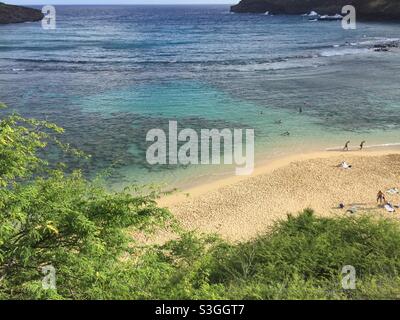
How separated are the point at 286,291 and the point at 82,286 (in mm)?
4235

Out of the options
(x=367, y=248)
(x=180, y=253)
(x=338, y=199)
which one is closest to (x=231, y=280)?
(x=180, y=253)

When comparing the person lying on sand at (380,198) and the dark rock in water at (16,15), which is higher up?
the dark rock in water at (16,15)

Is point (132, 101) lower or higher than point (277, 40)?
lower

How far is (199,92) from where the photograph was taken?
44969mm

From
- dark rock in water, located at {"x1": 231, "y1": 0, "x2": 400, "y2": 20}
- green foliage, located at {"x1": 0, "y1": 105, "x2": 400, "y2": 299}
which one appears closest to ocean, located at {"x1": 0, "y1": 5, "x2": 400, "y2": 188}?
green foliage, located at {"x1": 0, "y1": 105, "x2": 400, "y2": 299}

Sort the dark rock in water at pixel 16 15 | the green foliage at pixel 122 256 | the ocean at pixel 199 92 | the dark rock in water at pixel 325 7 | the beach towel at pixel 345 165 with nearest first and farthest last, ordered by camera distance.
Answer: the green foliage at pixel 122 256 → the beach towel at pixel 345 165 → the ocean at pixel 199 92 → the dark rock in water at pixel 325 7 → the dark rock in water at pixel 16 15

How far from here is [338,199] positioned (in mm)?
23422

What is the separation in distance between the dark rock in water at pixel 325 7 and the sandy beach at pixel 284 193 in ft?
324

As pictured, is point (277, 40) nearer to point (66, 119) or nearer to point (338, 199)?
point (66, 119)

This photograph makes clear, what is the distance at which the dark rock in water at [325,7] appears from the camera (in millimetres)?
114500

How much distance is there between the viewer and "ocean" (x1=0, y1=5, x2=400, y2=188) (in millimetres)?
31109

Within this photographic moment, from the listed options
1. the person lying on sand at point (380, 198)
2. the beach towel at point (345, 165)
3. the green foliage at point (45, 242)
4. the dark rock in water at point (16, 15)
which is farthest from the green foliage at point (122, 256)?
the dark rock in water at point (16, 15)

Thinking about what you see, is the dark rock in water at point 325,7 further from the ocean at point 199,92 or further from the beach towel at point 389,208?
the beach towel at point 389,208

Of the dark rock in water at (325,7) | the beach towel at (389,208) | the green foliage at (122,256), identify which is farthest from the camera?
the dark rock in water at (325,7)
